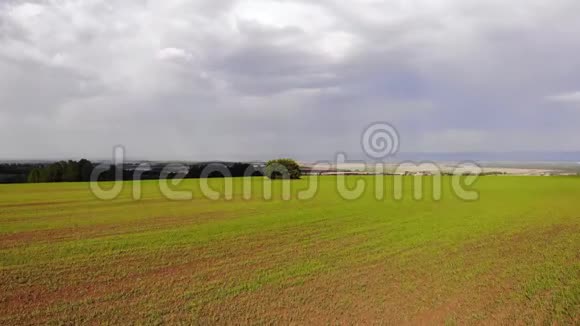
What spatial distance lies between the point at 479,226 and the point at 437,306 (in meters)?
11.4

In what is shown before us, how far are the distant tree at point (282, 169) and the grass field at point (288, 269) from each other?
36650mm

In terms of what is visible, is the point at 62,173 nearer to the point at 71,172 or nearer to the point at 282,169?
the point at 71,172

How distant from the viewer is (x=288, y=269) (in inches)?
428

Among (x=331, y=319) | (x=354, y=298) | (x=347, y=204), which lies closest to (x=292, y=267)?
(x=354, y=298)

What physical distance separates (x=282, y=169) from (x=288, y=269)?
4646 cm

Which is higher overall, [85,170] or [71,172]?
[85,170]

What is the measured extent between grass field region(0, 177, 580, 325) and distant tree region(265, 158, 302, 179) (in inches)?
1443

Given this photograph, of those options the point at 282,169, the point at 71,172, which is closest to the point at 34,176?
the point at 71,172

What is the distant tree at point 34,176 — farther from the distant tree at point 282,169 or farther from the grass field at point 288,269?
the grass field at point 288,269

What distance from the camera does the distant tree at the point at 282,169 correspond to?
57.4m

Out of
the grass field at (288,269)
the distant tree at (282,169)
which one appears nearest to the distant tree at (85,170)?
the distant tree at (282,169)

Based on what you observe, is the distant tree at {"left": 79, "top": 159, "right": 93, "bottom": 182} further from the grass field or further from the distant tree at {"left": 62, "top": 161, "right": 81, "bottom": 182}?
the grass field

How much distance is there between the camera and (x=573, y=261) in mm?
11977

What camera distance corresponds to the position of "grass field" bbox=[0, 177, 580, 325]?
802 cm
